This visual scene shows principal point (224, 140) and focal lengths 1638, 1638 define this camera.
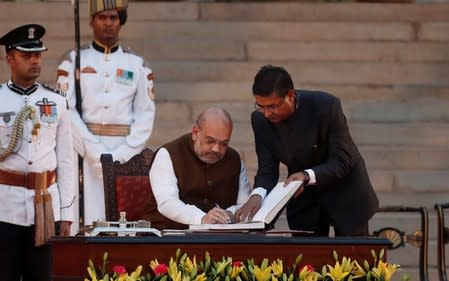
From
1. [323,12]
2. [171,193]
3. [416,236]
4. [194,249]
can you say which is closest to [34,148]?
[171,193]

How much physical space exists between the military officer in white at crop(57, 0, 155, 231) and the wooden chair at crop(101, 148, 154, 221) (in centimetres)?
213

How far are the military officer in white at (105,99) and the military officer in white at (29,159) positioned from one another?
2.04 metres

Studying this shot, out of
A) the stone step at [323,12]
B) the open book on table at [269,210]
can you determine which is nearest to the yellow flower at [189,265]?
the open book on table at [269,210]

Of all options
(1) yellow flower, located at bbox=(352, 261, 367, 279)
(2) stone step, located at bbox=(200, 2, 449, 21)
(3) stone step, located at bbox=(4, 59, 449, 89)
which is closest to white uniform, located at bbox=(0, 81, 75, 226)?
(1) yellow flower, located at bbox=(352, 261, 367, 279)

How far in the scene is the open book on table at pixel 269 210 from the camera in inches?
308

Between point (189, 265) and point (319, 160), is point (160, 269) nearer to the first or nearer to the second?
point (189, 265)

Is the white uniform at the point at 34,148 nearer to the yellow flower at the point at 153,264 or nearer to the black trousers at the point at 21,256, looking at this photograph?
the black trousers at the point at 21,256

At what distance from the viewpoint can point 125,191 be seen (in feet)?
29.7

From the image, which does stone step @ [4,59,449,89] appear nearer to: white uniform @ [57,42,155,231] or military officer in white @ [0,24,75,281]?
white uniform @ [57,42,155,231]

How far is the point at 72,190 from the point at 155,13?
601cm

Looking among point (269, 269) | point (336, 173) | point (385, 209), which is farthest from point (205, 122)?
point (385, 209)

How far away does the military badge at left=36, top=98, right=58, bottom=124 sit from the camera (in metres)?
9.19

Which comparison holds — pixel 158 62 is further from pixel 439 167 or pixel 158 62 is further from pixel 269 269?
pixel 269 269

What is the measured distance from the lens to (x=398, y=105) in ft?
46.6
